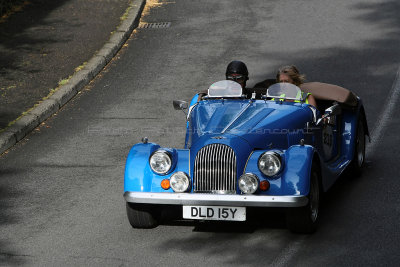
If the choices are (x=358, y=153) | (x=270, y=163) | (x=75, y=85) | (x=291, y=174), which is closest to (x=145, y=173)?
(x=270, y=163)

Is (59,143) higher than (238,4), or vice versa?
(238,4)

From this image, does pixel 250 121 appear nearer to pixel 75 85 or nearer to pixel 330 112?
pixel 330 112

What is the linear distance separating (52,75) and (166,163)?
7.34 meters

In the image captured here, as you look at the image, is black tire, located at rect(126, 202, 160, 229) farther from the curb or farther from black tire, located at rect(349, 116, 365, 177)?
the curb

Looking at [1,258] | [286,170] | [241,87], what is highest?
[241,87]

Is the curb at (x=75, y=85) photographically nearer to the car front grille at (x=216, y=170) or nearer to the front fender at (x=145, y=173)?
the front fender at (x=145, y=173)

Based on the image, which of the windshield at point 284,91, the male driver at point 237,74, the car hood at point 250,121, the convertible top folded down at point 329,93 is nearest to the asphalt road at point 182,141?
the car hood at point 250,121

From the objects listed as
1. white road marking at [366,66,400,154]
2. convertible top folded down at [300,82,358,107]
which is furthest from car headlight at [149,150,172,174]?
white road marking at [366,66,400,154]

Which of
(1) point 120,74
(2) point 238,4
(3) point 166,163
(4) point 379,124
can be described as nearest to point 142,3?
(2) point 238,4

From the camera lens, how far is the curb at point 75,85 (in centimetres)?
1234

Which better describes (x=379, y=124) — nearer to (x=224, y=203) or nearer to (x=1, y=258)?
(x=224, y=203)

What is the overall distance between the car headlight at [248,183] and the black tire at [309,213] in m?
0.45

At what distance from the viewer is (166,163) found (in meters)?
8.30

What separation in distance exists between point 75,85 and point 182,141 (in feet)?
12.1
